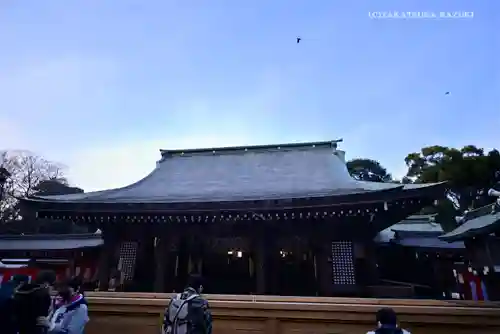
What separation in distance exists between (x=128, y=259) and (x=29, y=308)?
5.46 m

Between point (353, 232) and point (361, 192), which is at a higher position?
point (361, 192)

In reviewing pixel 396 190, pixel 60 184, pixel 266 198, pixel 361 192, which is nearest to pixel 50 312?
pixel 266 198

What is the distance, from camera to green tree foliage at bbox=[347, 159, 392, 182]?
160 ft

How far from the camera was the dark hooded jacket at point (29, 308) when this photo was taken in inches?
138

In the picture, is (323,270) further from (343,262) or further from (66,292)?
(66,292)

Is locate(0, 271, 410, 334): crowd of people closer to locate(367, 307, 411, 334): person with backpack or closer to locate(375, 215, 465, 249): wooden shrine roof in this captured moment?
locate(367, 307, 411, 334): person with backpack

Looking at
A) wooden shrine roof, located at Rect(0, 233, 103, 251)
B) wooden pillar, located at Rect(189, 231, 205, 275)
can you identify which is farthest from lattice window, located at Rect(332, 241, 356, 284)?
wooden shrine roof, located at Rect(0, 233, 103, 251)

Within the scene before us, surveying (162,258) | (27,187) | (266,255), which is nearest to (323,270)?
(266,255)

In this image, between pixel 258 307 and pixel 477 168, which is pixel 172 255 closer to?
pixel 258 307

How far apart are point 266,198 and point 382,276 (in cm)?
680

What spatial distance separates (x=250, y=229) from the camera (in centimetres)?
845

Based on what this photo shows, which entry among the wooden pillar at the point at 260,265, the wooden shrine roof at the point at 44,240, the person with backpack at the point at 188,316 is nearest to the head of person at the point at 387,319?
the person with backpack at the point at 188,316

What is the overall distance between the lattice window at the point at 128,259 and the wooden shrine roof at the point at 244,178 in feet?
4.45

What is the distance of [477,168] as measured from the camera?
86.8 ft
